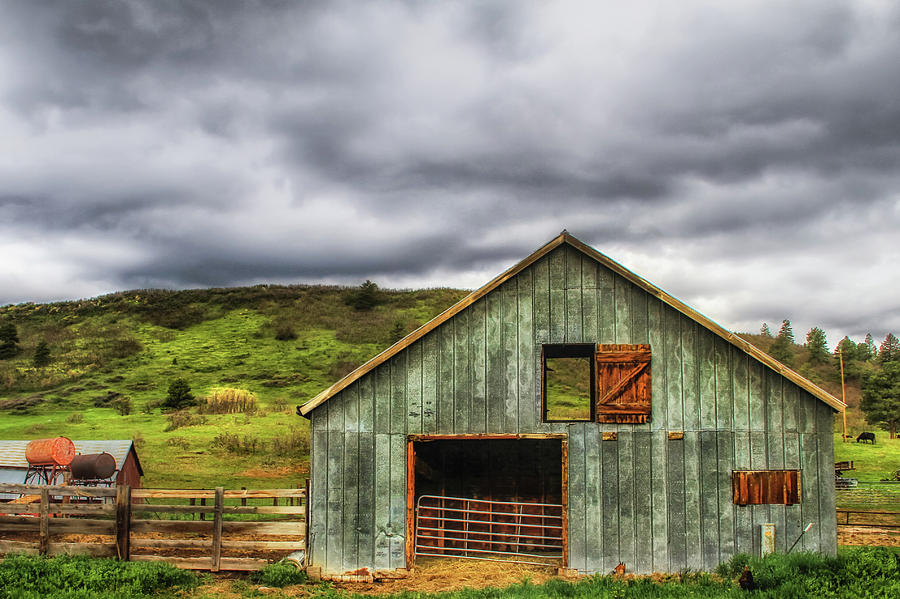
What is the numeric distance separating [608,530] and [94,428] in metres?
35.1

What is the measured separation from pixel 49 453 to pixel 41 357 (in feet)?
169

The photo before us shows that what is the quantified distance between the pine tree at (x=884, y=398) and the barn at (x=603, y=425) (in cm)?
5282

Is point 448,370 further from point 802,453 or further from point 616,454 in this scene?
point 802,453

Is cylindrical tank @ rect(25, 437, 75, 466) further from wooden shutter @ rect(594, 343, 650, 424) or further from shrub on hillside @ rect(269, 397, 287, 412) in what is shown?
shrub on hillside @ rect(269, 397, 287, 412)

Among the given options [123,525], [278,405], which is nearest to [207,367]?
[278,405]

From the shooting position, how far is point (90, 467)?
24750 millimetres

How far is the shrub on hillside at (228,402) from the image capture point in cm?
4759

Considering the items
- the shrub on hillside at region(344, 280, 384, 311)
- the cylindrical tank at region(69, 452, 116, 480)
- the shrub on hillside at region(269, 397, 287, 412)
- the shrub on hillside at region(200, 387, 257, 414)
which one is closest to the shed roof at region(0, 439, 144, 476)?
the cylindrical tank at region(69, 452, 116, 480)

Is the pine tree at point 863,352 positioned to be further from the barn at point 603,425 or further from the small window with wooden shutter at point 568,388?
the barn at point 603,425

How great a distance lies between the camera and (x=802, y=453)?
1550cm

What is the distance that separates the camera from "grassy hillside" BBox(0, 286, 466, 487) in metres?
36.1

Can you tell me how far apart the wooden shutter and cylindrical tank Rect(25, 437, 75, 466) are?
19.1 metres

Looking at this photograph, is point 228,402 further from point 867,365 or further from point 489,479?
point 867,365

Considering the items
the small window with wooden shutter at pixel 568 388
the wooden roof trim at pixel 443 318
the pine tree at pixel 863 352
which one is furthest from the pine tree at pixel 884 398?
the pine tree at pixel 863 352
